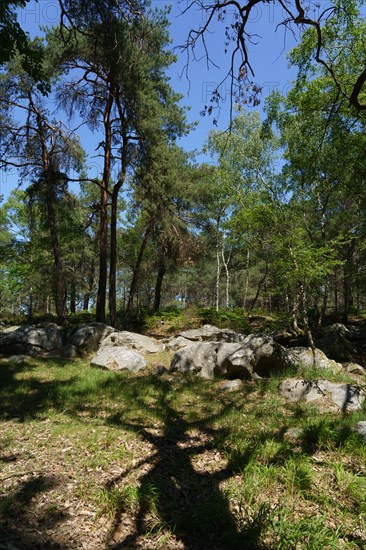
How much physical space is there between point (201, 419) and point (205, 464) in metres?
1.40

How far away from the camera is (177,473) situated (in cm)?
432

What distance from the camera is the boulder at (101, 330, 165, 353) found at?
11.2m

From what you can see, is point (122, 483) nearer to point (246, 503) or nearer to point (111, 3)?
point (246, 503)

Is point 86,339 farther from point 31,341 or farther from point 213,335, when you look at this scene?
point 213,335

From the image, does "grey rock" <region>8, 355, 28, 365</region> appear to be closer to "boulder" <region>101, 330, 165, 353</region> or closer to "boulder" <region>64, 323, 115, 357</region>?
"boulder" <region>64, 323, 115, 357</region>

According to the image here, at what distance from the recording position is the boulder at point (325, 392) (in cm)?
609

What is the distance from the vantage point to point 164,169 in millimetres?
14023

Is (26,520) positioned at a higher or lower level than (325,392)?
lower

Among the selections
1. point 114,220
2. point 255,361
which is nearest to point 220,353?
point 255,361

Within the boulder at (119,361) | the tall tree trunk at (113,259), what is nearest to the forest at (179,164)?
the tall tree trunk at (113,259)

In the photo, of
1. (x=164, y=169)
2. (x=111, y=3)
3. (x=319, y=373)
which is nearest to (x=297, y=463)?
(x=319, y=373)

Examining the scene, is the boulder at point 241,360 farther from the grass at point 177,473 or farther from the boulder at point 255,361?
the grass at point 177,473

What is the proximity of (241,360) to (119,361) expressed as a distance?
125 inches

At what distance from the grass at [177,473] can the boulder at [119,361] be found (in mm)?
2085
